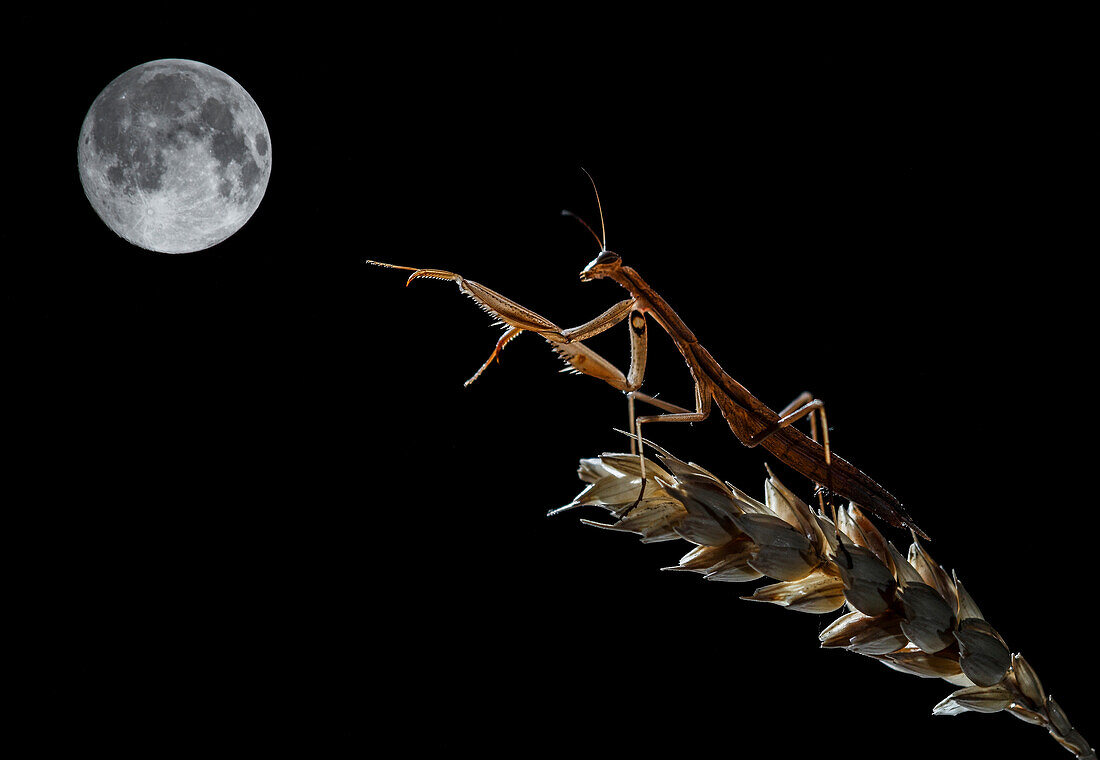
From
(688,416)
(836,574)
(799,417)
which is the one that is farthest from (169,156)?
(836,574)

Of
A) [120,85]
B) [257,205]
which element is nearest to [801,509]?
[257,205]

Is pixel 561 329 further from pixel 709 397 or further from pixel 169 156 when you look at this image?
pixel 169 156

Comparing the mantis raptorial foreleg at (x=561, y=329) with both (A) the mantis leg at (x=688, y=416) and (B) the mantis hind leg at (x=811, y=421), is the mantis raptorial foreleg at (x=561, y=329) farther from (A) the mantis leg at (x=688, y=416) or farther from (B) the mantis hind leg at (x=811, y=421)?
(B) the mantis hind leg at (x=811, y=421)

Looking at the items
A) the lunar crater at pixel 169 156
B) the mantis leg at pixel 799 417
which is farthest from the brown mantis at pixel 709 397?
the lunar crater at pixel 169 156

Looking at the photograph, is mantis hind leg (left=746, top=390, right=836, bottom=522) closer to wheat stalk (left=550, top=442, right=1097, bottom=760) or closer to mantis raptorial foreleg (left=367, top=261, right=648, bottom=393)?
wheat stalk (left=550, top=442, right=1097, bottom=760)

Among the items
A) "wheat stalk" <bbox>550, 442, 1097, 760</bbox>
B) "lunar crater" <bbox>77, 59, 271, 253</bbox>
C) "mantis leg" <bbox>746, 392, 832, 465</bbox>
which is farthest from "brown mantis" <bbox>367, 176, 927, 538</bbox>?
"lunar crater" <bbox>77, 59, 271, 253</bbox>

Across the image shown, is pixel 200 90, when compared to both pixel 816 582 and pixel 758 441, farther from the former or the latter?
pixel 816 582
